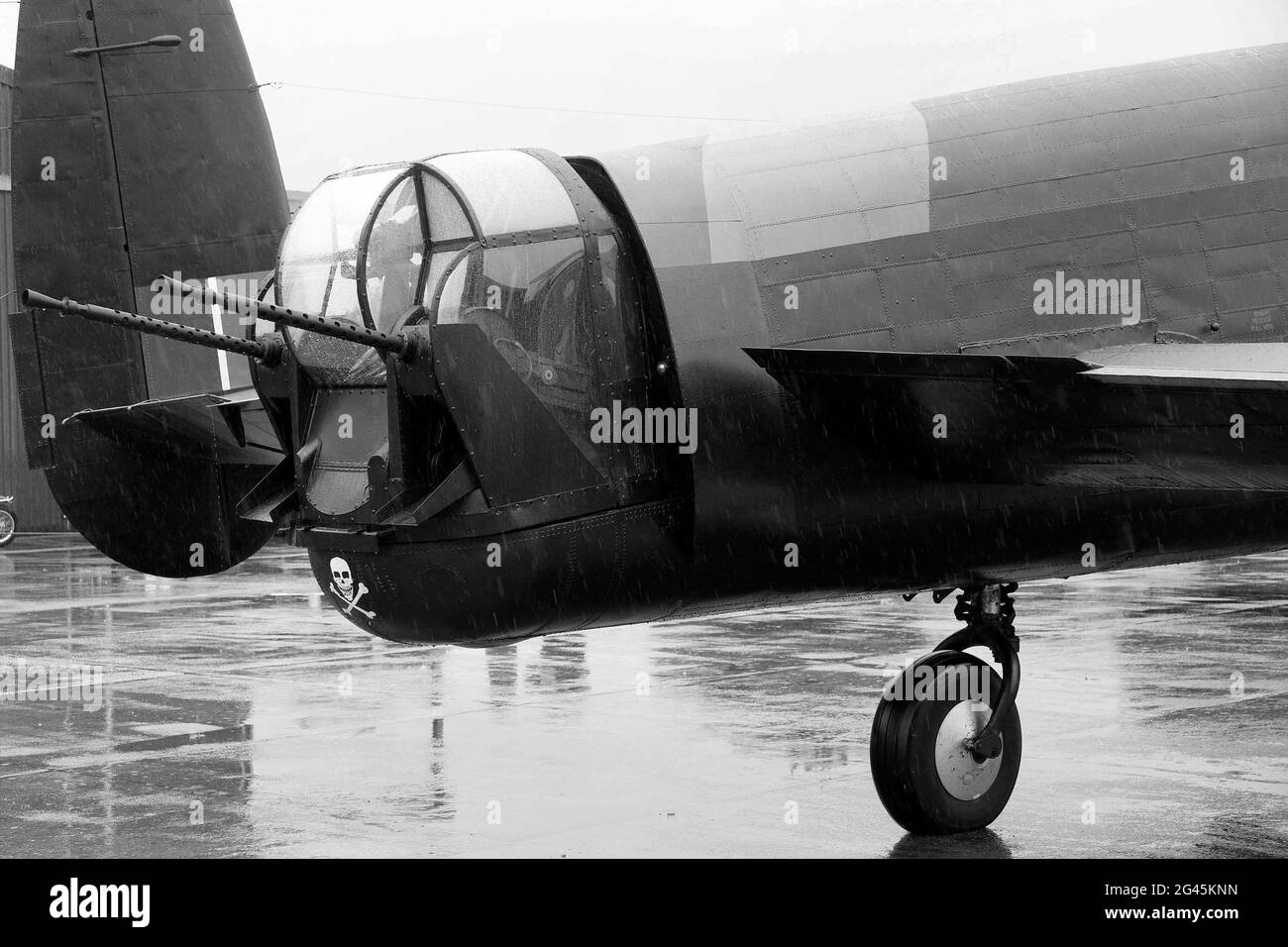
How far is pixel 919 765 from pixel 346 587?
9.40ft

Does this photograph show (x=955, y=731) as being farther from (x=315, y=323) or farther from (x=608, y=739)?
(x=315, y=323)

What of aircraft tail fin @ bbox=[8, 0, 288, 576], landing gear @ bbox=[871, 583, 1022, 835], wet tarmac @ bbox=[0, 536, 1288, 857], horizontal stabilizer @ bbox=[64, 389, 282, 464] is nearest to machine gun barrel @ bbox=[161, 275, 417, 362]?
horizontal stabilizer @ bbox=[64, 389, 282, 464]

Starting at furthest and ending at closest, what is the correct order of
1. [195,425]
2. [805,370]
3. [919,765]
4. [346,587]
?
[195,425] < [919,765] < [805,370] < [346,587]

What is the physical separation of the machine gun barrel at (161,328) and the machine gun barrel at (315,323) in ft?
0.42

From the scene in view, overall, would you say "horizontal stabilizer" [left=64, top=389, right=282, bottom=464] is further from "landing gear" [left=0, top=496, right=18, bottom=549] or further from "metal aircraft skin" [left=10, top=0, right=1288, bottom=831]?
"landing gear" [left=0, top=496, right=18, bottom=549]

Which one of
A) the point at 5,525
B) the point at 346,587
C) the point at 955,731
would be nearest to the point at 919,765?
the point at 955,731

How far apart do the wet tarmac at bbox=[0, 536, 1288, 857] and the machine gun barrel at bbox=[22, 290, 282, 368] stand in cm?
257

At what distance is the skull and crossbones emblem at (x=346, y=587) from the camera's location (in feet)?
20.7

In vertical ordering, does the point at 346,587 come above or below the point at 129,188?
below

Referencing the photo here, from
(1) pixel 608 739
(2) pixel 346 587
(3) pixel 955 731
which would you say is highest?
(2) pixel 346 587

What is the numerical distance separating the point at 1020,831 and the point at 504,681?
5.88m

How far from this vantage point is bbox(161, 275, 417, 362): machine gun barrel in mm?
5523

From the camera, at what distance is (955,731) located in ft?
25.1
